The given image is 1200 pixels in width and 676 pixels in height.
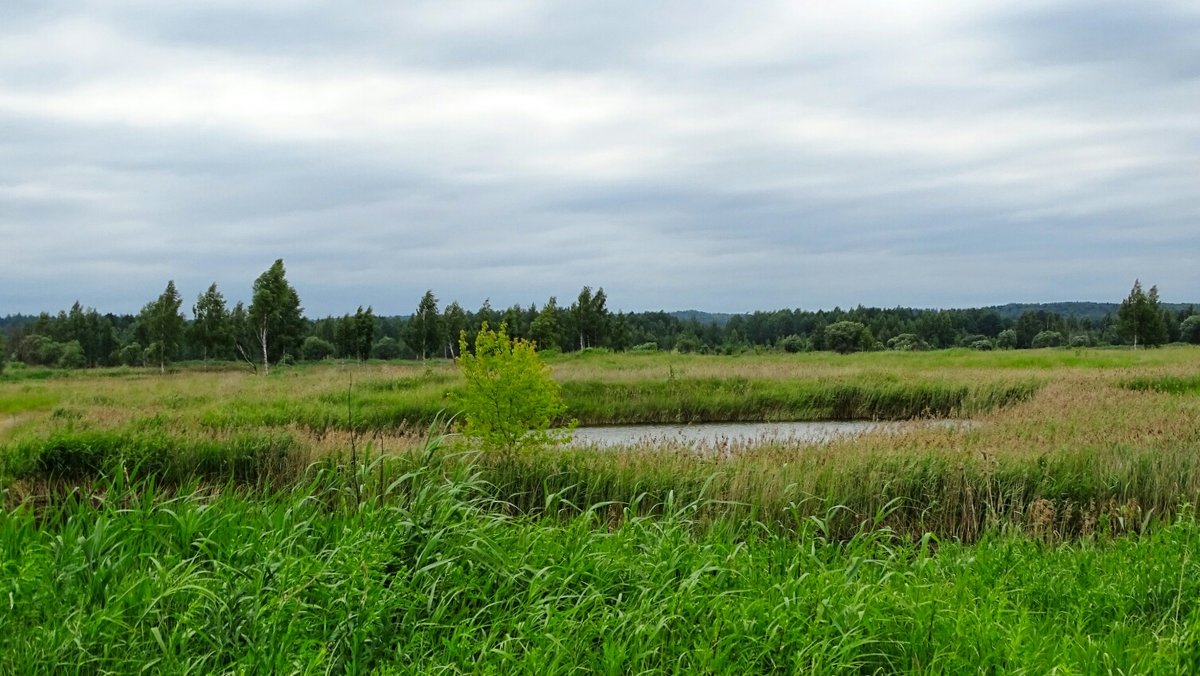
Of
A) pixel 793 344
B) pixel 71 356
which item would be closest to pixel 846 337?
pixel 793 344

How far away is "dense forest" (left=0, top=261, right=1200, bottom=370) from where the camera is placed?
57000 mm

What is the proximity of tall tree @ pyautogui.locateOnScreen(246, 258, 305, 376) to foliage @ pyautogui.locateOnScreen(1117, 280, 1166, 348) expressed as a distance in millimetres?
59425

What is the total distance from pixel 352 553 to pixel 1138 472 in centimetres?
919

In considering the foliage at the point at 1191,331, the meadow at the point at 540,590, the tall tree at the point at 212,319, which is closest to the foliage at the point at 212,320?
the tall tree at the point at 212,319

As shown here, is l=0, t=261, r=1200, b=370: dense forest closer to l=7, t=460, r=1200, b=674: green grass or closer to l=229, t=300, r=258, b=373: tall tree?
l=229, t=300, r=258, b=373: tall tree

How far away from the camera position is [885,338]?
104375mm

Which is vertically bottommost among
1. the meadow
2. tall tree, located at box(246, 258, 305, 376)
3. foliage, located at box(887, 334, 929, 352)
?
the meadow

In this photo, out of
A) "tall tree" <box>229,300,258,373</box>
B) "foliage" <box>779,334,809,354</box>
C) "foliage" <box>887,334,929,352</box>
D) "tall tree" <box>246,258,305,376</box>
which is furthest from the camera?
"foliage" <box>779,334,809,354</box>

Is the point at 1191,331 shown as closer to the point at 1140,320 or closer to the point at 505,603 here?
the point at 1140,320

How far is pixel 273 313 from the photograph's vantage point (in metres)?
48.7

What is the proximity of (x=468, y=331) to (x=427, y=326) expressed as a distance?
21.1ft

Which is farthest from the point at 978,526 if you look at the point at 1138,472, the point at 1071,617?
the point at 1071,617

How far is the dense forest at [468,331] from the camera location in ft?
187

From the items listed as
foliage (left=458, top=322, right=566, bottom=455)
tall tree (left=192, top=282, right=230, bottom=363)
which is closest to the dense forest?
tall tree (left=192, top=282, right=230, bottom=363)
